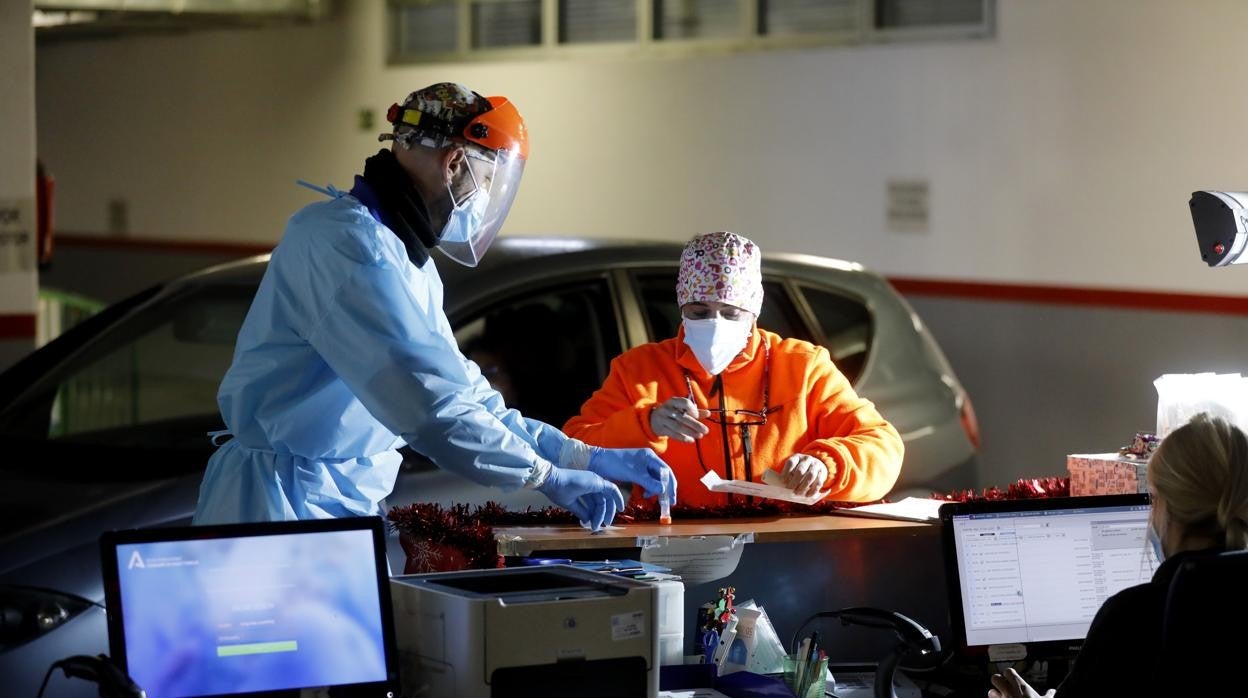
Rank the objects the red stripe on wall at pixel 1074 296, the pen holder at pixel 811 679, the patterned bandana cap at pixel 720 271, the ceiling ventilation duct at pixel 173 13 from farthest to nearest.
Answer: the ceiling ventilation duct at pixel 173 13
the red stripe on wall at pixel 1074 296
the patterned bandana cap at pixel 720 271
the pen holder at pixel 811 679

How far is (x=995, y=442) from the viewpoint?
8.36 metres

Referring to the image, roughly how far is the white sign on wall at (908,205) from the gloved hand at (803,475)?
4.79m

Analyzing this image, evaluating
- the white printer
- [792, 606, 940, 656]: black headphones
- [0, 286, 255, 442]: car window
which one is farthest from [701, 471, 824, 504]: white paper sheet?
[0, 286, 255, 442]: car window

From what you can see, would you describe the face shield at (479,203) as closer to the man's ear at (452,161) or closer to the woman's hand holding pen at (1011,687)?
the man's ear at (452,161)

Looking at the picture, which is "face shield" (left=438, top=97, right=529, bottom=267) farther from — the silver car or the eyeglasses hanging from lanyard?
the silver car

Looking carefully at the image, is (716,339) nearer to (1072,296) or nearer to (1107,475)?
(1107,475)

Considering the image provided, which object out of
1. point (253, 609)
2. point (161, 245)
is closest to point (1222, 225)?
point (253, 609)

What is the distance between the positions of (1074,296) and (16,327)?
15.4 ft

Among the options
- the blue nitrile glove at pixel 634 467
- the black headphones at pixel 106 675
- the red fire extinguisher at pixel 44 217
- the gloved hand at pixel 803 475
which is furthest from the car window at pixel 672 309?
the red fire extinguisher at pixel 44 217

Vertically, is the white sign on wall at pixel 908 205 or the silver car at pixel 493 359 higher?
the white sign on wall at pixel 908 205

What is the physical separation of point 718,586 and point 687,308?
3.03 feet

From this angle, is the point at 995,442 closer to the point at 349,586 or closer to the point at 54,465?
the point at 54,465

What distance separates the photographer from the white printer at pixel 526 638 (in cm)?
275

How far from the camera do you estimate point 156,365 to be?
5.88 metres
